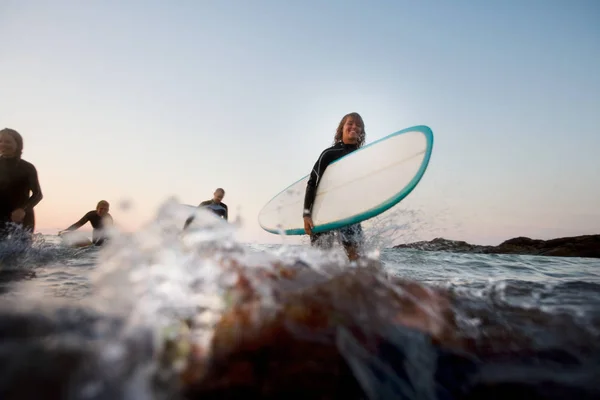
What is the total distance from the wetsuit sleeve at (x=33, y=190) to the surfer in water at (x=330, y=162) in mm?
3911

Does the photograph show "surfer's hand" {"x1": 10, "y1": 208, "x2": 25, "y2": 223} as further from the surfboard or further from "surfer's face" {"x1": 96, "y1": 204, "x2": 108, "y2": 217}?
the surfboard

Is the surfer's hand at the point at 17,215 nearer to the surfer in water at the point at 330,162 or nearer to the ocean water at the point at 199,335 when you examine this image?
the ocean water at the point at 199,335

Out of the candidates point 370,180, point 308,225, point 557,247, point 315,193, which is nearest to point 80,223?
point 315,193

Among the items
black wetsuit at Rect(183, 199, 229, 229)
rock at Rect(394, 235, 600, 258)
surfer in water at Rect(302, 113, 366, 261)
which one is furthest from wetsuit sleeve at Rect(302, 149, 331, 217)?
rock at Rect(394, 235, 600, 258)

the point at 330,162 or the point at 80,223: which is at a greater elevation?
the point at 330,162

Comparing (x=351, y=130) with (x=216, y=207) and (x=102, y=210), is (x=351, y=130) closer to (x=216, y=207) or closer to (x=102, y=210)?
(x=216, y=207)

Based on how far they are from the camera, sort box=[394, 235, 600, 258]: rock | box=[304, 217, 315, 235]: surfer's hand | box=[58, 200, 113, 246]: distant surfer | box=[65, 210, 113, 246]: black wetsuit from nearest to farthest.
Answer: box=[304, 217, 315, 235]: surfer's hand, box=[65, 210, 113, 246]: black wetsuit, box=[58, 200, 113, 246]: distant surfer, box=[394, 235, 600, 258]: rock

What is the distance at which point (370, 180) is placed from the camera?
458cm

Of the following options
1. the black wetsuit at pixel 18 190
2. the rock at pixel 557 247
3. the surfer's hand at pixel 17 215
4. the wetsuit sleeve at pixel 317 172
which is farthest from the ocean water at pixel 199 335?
the rock at pixel 557 247

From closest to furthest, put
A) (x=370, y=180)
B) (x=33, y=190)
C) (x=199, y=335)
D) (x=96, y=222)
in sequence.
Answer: (x=199, y=335)
(x=370, y=180)
(x=33, y=190)
(x=96, y=222)

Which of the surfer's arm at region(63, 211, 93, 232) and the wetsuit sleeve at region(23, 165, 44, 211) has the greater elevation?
the wetsuit sleeve at region(23, 165, 44, 211)

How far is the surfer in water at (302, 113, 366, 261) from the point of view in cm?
436

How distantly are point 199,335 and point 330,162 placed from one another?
3.60m

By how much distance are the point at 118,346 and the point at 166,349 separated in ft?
0.64
